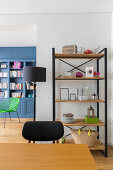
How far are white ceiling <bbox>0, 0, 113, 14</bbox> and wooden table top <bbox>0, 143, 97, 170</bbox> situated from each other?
8.06 ft

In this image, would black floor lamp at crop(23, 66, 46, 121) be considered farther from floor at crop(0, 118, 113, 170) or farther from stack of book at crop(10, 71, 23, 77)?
stack of book at crop(10, 71, 23, 77)

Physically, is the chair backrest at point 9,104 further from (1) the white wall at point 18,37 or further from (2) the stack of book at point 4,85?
(1) the white wall at point 18,37

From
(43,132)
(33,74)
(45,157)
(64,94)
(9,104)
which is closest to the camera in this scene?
(45,157)

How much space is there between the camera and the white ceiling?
272 centimetres

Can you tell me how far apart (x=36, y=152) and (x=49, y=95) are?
189 cm

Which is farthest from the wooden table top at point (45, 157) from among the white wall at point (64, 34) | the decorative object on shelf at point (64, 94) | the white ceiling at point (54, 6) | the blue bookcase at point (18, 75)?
the blue bookcase at point (18, 75)

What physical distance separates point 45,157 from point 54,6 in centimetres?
266

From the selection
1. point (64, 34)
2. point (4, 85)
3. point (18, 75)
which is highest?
point (64, 34)

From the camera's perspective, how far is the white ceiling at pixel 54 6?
2.72m

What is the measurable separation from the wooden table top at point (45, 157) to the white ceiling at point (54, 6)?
8.06ft

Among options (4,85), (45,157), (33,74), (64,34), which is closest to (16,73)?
(4,85)

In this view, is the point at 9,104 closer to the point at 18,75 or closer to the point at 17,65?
the point at 18,75

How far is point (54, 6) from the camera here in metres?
2.86

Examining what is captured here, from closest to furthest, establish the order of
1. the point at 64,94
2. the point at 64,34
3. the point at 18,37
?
the point at 64,94
the point at 64,34
the point at 18,37
